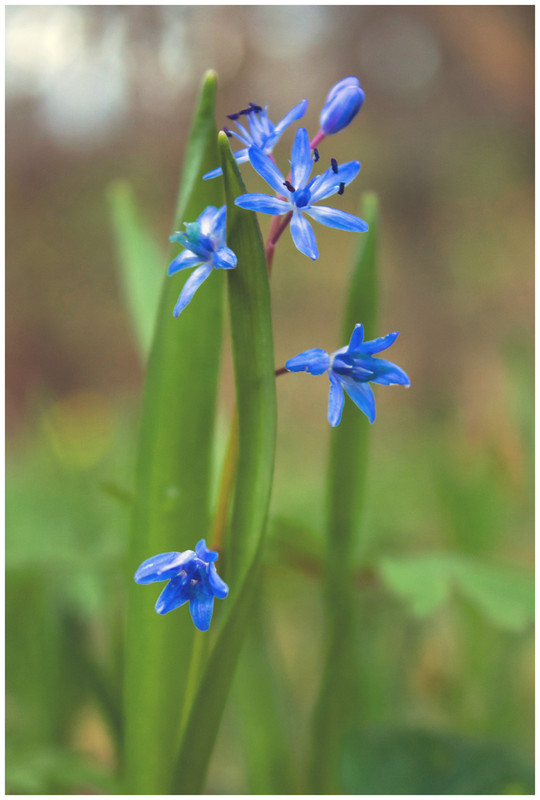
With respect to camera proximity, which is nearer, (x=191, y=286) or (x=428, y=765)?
(x=191, y=286)

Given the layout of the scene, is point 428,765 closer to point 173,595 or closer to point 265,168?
point 173,595

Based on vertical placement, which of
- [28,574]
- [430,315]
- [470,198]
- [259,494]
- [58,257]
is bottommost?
[28,574]

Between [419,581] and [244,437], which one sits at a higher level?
[244,437]

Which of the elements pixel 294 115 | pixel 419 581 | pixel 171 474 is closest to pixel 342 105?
pixel 294 115

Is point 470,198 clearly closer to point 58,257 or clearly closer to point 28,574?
point 58,257

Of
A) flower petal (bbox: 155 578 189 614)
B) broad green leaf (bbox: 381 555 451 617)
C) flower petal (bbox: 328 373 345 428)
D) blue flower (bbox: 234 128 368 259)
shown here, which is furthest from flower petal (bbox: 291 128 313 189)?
broad green leaf (bbox: 381 555 451 617)

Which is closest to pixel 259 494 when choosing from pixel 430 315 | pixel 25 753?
pixel 25 753

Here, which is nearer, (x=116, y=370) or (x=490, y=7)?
(x=490, y=7)
